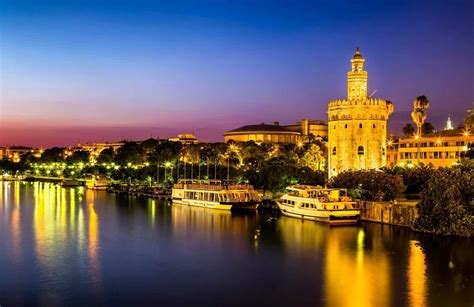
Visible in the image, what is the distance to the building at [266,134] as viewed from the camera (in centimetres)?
13075

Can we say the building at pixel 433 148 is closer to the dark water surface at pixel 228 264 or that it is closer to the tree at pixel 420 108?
the tree at pixel 420 108

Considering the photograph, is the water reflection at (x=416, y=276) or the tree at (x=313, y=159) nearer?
the water reflection at (x=416, y=276)

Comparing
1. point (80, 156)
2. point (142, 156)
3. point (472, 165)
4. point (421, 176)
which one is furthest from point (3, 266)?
point (80, 156)

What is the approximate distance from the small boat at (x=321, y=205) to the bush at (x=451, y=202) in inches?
266

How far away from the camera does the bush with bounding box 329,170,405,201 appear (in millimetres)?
46719

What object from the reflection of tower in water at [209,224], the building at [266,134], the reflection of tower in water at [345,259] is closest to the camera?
the reflection of tower in water at [345,259]

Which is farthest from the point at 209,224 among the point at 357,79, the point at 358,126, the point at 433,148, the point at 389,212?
the point at 433,148

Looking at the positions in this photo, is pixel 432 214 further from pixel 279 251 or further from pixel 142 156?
pixel 142 156

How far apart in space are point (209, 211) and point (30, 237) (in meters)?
18.8

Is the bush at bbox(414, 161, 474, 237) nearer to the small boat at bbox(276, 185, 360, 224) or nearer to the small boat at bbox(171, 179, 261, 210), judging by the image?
the small boat at bbox(276, 185, 360, 224)

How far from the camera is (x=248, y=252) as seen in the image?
36.2 metres

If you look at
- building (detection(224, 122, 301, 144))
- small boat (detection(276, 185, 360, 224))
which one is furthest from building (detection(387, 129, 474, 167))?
building (detection(224, 122, 301, 144))

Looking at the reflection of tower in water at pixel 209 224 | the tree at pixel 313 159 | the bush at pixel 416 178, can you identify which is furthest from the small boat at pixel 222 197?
the tree at pixel 313 159

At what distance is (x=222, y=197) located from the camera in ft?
183
